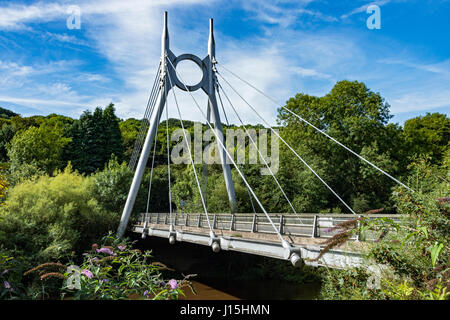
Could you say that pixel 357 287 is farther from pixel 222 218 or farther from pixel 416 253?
pixel 222 218

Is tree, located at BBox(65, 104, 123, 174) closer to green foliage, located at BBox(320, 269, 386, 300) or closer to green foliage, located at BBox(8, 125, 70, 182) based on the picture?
green foliage, located at BBox(8, 125, 70, 182)

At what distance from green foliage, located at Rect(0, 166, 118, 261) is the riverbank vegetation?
6cm

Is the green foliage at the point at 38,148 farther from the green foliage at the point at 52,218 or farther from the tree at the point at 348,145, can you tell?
the tree at the point at 348,145

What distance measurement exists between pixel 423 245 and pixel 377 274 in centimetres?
88

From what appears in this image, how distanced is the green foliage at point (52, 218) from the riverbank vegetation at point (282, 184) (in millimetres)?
59

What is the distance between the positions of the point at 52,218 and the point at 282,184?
59.1ft

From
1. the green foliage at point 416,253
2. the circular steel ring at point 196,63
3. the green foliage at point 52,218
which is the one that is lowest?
the green foliage at point 52,218

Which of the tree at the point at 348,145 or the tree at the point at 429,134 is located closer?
the tree at the point at 348,145

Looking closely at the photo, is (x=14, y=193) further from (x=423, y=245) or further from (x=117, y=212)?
(x=423, y=245)

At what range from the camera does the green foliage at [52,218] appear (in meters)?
16.9

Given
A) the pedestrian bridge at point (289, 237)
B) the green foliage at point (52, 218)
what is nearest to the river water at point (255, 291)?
the pedestrian bridge at point (289, 237)

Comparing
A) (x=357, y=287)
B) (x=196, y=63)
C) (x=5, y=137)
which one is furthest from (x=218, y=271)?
(x=5, y=137)

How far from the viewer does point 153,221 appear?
89.4ft
